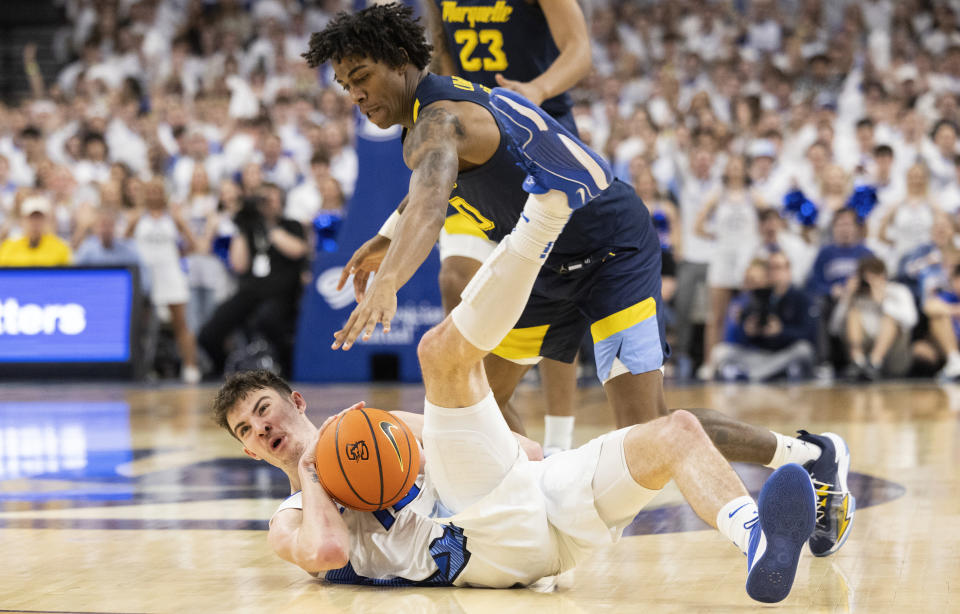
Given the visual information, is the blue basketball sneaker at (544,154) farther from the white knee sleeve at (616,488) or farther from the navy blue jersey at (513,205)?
the white knee sleeve at (616,488)

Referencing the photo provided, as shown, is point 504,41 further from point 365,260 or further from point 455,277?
point 365,260

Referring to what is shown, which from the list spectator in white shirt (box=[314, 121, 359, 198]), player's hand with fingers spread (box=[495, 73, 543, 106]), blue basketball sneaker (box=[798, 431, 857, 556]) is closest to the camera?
blue basketball sneaker (box=[798, 431, 857, 556])

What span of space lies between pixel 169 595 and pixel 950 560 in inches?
101

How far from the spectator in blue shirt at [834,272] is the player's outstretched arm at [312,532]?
27.1 ft

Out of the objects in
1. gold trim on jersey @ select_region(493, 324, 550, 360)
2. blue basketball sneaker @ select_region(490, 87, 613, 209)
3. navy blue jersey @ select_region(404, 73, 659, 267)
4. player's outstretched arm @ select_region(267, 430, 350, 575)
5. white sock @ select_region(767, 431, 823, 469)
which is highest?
blue basketball sneaker @ select_region(490, 87, 613, 209)

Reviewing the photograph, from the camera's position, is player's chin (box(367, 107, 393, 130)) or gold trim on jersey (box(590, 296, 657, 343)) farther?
gold trim on jersey (box(590, 296, 657, 343))

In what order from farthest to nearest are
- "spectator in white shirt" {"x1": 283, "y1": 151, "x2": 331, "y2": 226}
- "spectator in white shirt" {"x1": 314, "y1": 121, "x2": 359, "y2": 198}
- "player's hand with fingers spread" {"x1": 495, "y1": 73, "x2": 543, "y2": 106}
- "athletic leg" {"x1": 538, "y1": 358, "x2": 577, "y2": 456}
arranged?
"spectator in white shirt" {"x1": 314, "y1": 121, "x2": 359, "y2": 198} → "spectator in white shirt" {"x1": 283, "y1": 151, "x2": 331, "y2": 226} → "athletic leg" {"x1": 538, "y1": 358, "x2": 577, "y2": 456} → "player's hand with fingers spread" {"x1": 495, "y1": 73, "x2": 543, "y2": 106}

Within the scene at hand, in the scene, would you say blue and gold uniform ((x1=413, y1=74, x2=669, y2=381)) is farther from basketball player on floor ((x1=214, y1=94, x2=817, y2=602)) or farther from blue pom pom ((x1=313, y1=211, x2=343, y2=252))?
blue pom pom ((x1=313, y1=211, x2=343, y2=252))

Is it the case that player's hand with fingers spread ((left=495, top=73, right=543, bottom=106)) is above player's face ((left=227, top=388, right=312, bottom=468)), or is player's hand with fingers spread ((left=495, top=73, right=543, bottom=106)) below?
above

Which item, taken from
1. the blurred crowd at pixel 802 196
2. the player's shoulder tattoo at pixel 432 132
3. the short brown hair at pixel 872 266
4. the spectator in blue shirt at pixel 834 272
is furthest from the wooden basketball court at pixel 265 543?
the spectator in blue shirt at pixel 834 272

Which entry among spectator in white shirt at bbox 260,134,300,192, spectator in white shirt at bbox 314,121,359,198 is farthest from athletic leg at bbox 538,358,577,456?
spectator in white shirt at bbox 260,134,300,192

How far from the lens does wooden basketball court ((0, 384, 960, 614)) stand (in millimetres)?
3510

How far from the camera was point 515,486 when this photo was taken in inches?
136

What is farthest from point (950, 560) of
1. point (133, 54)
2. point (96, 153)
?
point (133, 54)
